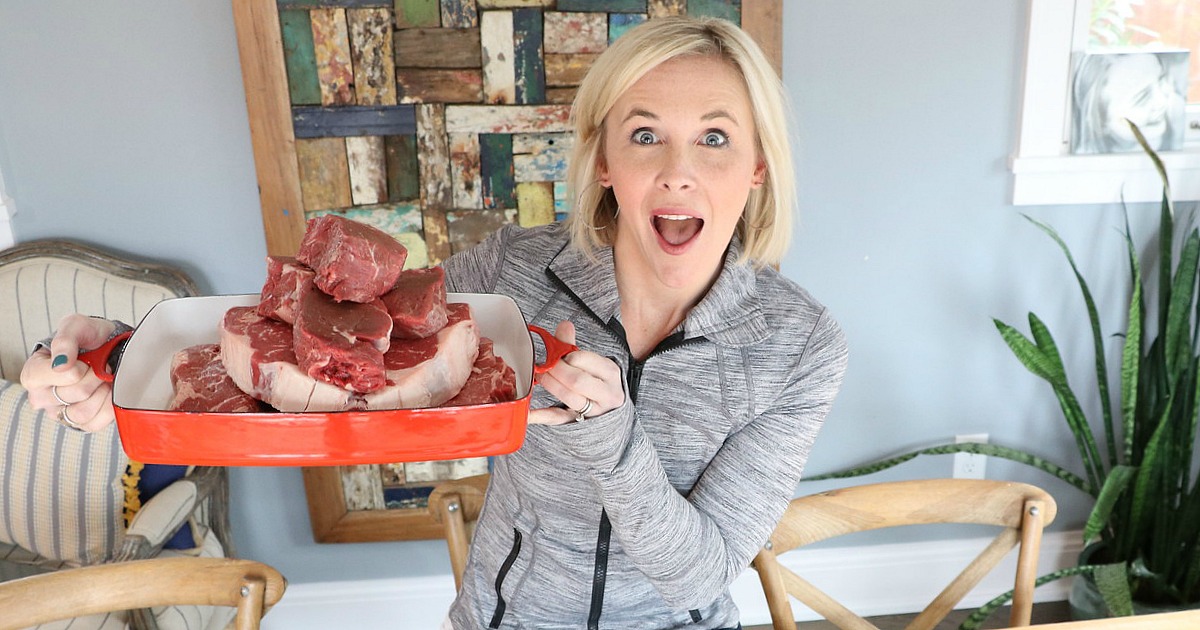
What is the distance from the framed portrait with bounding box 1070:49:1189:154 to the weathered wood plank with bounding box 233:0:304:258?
205 cm

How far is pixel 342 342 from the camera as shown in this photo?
0.93m

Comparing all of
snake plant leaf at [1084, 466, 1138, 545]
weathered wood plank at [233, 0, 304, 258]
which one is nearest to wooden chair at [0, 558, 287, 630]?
weathered wood plank at [233, 0, 304, 258]

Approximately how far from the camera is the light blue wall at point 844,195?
2.17 metres

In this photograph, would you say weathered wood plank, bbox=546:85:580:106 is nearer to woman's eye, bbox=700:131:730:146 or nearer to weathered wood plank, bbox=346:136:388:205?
weathered wood plank, bbox=346:136:388:205

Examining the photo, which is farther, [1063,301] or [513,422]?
[1063,301]

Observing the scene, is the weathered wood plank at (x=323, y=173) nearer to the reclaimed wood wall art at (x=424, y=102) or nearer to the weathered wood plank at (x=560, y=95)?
the reclaimed wood wall art at (x=424, y=102)

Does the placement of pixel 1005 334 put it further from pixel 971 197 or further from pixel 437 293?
pixel 437 293

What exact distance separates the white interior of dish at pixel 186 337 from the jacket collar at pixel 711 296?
0.26 meters

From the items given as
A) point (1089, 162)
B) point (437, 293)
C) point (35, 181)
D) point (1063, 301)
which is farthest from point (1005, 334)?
point (35, 181)

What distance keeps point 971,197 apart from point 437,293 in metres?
1.83

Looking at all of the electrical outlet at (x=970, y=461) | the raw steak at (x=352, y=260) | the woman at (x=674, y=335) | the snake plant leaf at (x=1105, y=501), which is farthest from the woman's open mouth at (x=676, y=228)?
the electrical outlet at (x=970, y=461)

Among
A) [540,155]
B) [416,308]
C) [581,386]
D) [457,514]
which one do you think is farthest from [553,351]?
[540,155]

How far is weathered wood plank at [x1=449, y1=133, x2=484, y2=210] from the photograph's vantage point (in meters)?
2.21

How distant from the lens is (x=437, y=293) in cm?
104
